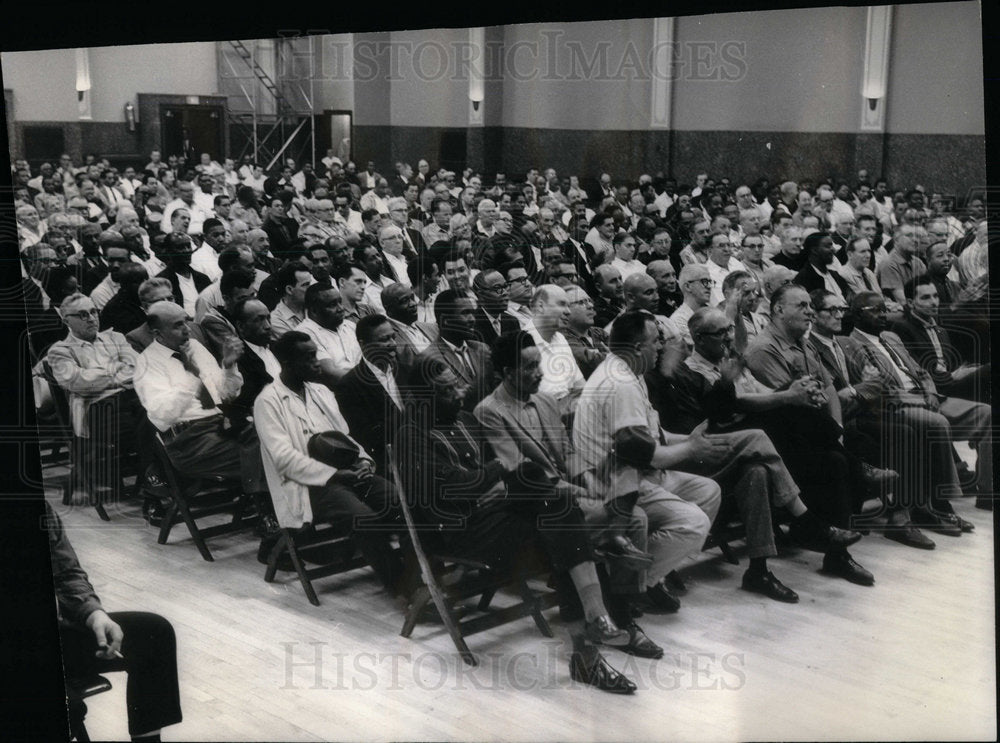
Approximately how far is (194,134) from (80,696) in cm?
269

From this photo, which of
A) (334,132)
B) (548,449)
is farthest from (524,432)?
(334,132)

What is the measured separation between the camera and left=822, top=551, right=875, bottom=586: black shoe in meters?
5.40

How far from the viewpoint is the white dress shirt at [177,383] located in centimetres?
569

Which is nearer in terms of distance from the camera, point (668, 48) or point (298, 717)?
point (668, 48)

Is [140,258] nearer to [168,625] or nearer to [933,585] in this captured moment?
[168,625]

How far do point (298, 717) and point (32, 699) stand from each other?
1310 millimetres

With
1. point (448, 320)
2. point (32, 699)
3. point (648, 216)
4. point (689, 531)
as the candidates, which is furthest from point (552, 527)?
point (32, 699)

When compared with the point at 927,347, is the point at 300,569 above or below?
below

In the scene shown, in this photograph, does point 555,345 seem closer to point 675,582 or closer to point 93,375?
point 675,582

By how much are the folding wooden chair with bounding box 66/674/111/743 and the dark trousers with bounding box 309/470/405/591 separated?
1347 mm

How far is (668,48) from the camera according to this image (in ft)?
16.9

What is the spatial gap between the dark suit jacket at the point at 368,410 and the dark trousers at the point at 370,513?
12 cm

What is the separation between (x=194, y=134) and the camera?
553cm

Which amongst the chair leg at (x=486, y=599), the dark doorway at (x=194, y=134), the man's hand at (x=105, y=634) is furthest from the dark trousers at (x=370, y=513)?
the dark doorway at (x=194, y=134)
